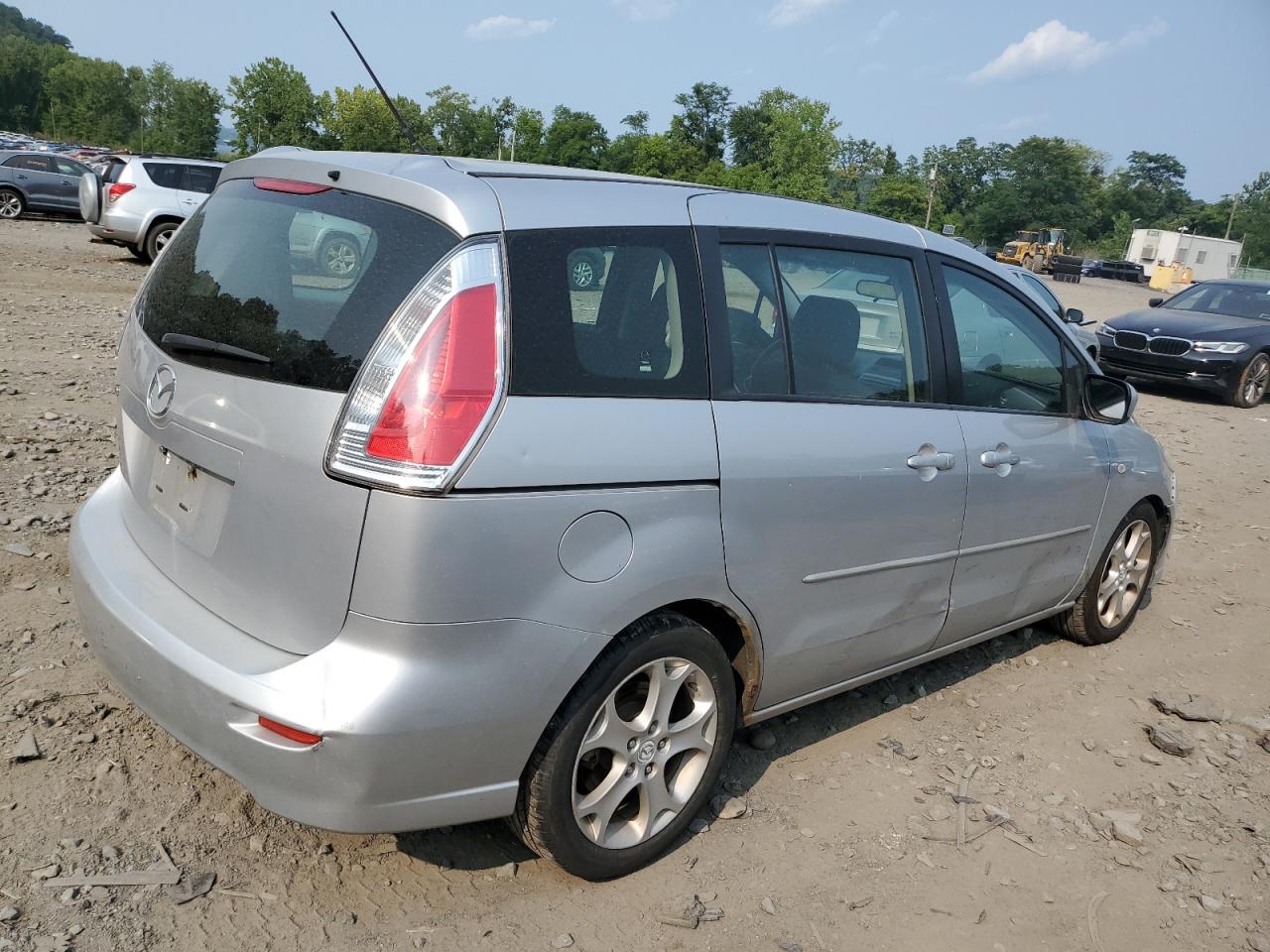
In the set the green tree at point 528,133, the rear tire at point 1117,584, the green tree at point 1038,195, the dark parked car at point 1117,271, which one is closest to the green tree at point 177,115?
the green tree at point 528,133

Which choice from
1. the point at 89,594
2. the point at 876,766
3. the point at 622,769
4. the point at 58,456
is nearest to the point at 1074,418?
the point at 876,766

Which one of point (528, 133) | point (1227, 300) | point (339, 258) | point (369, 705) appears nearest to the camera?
point (369, 705)

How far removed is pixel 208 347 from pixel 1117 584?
418cm

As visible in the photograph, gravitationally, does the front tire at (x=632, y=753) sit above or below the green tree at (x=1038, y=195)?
below

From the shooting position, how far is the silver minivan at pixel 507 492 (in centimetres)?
230

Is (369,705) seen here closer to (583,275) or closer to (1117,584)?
(583,275)

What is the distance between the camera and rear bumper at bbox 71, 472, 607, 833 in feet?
7.49

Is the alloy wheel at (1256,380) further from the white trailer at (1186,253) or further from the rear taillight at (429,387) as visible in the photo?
the white trailer at (1186,253)

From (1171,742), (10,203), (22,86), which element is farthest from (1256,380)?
(22,86)

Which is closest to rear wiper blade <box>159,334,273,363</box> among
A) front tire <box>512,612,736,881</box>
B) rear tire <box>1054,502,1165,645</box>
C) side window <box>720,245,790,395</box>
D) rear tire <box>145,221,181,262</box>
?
front tire <box>512,612,736,881</box>

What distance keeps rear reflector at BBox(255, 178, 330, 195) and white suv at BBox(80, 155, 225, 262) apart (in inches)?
584

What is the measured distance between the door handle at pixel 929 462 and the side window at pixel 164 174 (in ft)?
52.0

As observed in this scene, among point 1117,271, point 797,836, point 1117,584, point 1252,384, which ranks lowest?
point 797,836

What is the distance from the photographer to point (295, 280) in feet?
8.43
